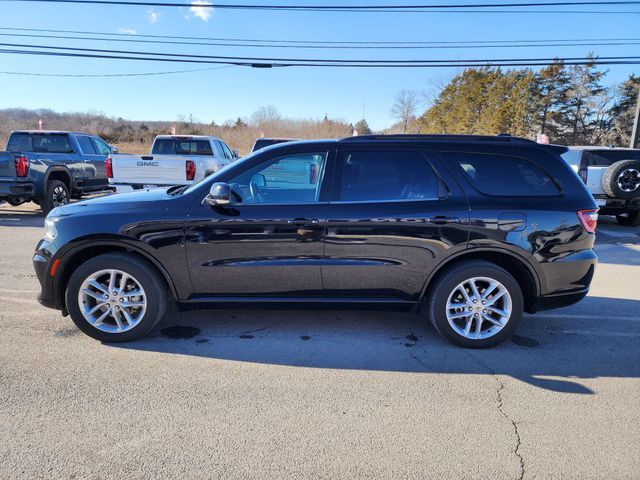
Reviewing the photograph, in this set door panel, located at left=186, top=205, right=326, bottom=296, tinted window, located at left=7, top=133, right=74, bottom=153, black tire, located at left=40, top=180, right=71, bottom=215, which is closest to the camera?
door panel, located at left=186, top=205, right=326, bottom=296

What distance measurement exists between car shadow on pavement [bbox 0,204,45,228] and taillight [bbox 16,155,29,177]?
110 cm

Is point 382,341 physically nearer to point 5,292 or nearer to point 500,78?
point 5,292

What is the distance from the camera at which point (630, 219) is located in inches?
419

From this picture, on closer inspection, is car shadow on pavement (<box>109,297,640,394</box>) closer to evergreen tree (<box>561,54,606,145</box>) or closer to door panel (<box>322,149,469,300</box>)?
door panel (<box>322,149,469,300</box>)

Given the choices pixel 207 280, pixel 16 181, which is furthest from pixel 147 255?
pixel 16 181

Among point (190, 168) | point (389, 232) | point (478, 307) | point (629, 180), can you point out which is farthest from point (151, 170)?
point (629, 180)

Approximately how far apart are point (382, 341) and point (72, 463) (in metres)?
2.45

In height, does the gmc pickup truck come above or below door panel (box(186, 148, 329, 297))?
above

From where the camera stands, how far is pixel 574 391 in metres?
3.05

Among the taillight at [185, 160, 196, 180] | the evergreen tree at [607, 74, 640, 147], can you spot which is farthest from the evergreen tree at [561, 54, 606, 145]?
the taillight at [185, 160, 196, 180]

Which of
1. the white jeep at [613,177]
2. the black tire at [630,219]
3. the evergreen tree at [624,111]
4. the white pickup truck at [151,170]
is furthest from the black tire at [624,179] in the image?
the evergreen tree at [624,111]

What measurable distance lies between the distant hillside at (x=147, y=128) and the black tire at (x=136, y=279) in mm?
49300

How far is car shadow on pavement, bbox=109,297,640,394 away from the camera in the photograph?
132 inches

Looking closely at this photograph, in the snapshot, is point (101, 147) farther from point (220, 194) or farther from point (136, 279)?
point (220, 194)
